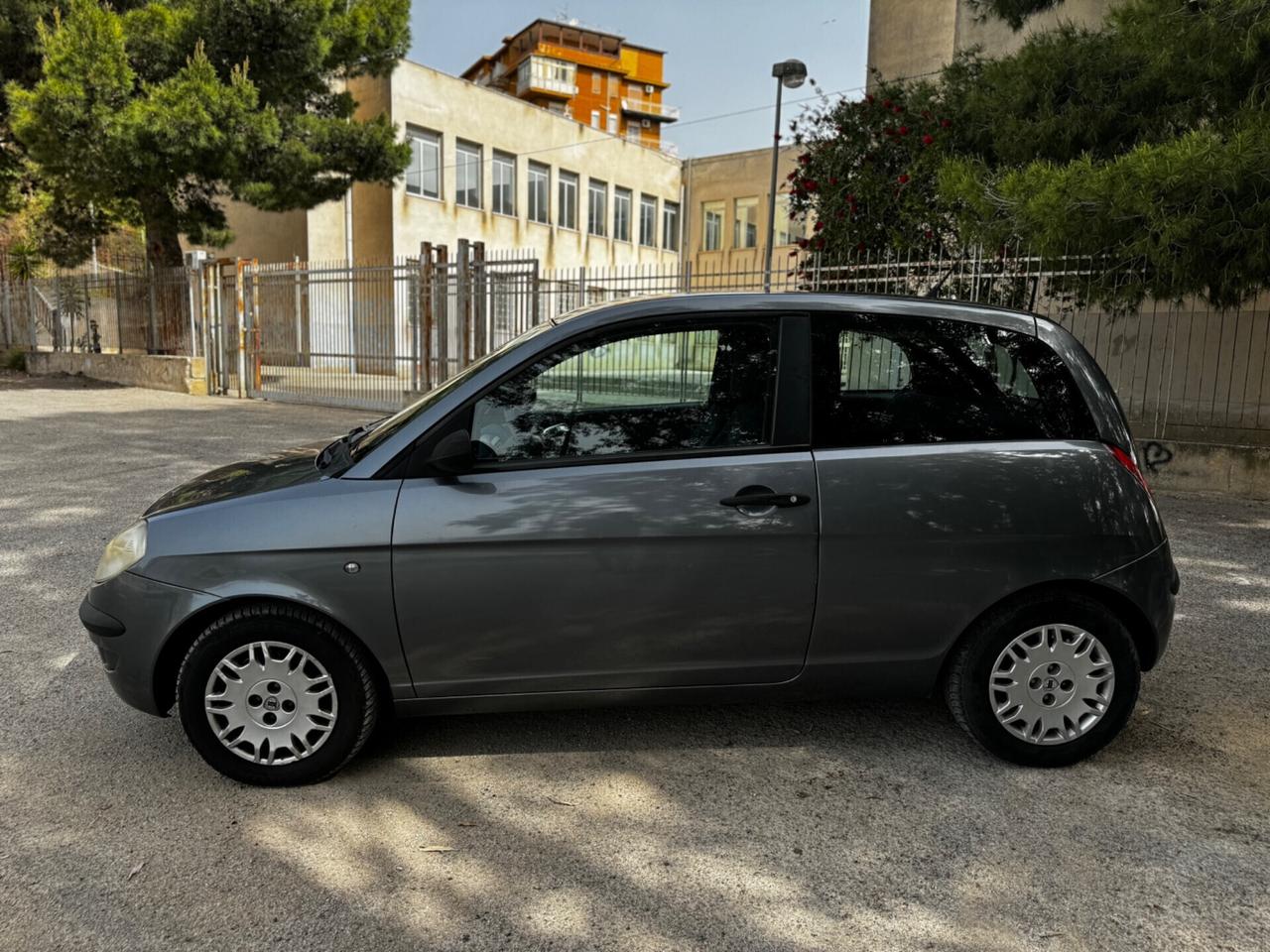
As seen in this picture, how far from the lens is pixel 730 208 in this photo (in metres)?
39.8

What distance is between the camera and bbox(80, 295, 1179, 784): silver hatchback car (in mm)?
2986

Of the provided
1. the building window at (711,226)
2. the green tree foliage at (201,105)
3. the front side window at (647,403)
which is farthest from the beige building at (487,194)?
the front side window at (647,403)

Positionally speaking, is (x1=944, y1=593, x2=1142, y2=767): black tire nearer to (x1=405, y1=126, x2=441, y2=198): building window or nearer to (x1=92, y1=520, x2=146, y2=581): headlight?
(x1=92, y1=520, x2=146, y2=581): headlight

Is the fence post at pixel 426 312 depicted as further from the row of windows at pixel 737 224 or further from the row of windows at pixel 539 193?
the row of windows at pixel 737 224

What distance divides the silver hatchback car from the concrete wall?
17705 mm

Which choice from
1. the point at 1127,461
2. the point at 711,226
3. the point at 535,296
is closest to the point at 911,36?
the point at 535,296

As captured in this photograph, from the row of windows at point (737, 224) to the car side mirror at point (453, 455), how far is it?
3673 centimetres

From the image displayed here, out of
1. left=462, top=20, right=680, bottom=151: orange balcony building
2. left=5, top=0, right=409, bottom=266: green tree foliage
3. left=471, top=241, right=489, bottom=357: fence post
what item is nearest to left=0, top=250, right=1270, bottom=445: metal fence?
left=471, top=241, right=489, bottom=357: fence post

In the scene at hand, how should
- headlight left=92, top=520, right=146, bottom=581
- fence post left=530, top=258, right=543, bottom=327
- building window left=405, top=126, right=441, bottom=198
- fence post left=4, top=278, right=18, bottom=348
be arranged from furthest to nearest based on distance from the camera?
1. building window left=405, top=126, right=441, bottom=198
2. fence post left=4, top=278, right=18, bottom=348
3. fence post left=530, top=258, right=543, bottom=327
4. headlight left=92, top=520, right=146, bottom=581

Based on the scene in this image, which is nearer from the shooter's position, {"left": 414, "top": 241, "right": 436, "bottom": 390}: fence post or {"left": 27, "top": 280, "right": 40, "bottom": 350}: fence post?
{"left": 414, "top": 241, "right": 436, "bottom": 390}: fence post

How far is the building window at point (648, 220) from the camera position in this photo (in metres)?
40.3

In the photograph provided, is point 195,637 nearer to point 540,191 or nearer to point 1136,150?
point 1136,150

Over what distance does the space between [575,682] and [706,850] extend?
693 mm

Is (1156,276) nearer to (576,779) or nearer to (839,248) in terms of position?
(839,248)
